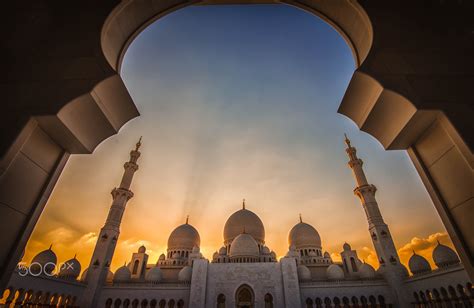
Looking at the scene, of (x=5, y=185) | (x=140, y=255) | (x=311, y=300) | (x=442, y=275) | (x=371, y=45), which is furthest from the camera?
(x=140, y=255)

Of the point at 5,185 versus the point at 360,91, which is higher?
the point at 360,91

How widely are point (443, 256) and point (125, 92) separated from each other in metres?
25.9

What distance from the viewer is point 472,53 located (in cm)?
273

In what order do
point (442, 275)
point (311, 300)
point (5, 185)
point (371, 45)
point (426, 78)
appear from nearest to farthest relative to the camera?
point (5, 185) < point (426, 78) < point (371, 45) < point (442, 275) < point (311, 300)

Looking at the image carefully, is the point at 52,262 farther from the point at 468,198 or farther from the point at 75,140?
the point at 468,198

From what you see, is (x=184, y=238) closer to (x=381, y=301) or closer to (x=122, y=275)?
(x=122, y=275)

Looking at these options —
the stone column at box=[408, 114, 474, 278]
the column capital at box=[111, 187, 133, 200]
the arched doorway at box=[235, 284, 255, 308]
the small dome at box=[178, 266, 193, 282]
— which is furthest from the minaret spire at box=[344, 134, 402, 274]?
the column capital at box=[111, 187, 133, 200]

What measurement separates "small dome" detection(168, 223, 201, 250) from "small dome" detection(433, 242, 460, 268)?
26.1 metres

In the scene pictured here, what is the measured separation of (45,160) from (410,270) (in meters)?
27.9

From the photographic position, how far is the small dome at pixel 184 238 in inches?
1268

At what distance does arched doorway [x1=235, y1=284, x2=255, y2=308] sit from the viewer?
2119 cm

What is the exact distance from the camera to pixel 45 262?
68.8 feet

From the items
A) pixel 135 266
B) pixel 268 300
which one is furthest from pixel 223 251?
pixel 135 266

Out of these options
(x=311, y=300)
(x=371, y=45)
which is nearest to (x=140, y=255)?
(x=311, y=300)
